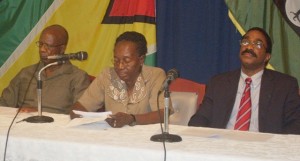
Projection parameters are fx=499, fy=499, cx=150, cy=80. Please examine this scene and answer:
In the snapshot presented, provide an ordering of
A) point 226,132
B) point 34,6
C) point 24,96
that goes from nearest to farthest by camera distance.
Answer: point 226,132
point 24,96
point 34,6

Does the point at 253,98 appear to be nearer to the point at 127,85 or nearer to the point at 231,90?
the point at 231,90

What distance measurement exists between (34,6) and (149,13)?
133 centimetres

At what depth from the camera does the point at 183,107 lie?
358cm

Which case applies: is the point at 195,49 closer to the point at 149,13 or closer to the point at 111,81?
the point at 149,13

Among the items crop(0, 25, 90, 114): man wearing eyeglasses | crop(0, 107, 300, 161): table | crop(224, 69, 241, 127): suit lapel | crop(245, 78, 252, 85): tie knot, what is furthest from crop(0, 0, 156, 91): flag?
crop(0, 107, 300, 161): table

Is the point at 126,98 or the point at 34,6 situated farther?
the point at 34,6

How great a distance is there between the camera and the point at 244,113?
136 inches

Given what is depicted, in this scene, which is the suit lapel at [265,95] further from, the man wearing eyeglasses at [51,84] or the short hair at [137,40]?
the man wearing eyeglasses at [51,84]

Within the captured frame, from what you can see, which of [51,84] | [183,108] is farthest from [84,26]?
[183,108]

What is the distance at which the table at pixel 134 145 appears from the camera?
2252 mm

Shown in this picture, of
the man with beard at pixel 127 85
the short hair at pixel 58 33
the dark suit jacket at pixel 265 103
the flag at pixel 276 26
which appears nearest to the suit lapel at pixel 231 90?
the dark suit jacket at pixel 265 103

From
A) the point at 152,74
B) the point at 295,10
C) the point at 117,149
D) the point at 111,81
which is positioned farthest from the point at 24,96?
the point at 295,10

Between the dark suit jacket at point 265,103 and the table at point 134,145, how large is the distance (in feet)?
2.43

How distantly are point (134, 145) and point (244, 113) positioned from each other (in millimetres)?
1292
